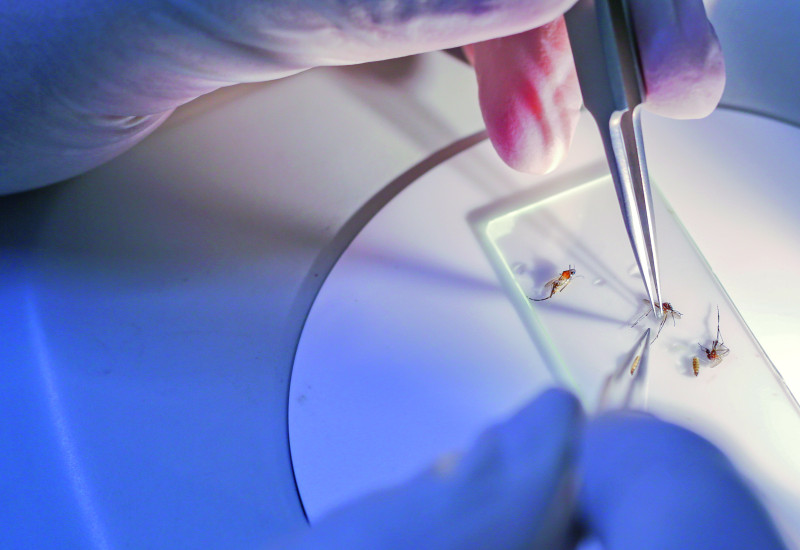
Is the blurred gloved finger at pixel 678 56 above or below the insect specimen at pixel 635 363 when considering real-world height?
above

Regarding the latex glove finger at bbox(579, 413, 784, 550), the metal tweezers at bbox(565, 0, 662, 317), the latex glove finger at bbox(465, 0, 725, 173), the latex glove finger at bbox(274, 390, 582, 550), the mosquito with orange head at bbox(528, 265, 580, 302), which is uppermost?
the latex glove finger at bbox(465, 0, 725, 173)

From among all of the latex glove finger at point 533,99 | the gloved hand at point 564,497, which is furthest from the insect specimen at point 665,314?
the latex glove finger at point 533,99

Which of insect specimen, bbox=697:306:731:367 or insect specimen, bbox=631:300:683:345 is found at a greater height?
insect specimen, bbox=631:300:683:345

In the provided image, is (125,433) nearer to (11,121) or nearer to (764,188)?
(11,121)

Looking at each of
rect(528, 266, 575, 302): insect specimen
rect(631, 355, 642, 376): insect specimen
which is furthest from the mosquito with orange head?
rect(631, 355, 642, 376): insect specimen

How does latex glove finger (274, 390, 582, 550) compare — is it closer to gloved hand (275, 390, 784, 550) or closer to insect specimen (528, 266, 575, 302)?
gloved hand (275, 390, 784, 550)

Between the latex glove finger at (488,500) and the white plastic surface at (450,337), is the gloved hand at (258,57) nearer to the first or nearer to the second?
the white plastic surface at (450,337)
